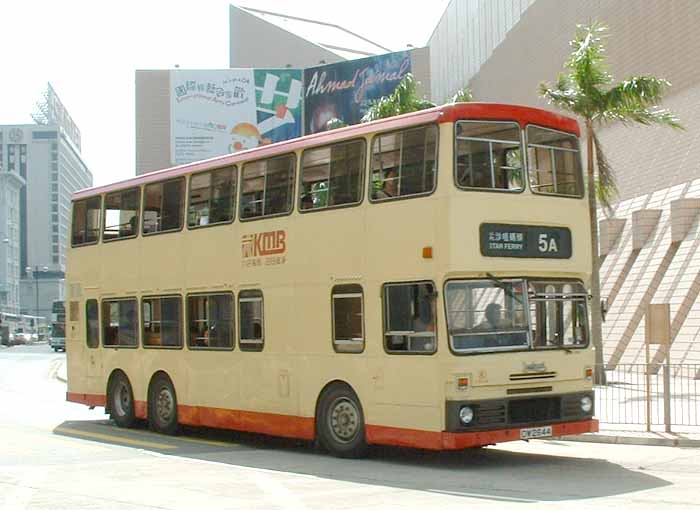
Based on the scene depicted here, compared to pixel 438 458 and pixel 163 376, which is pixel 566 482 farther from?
pixel 163 376

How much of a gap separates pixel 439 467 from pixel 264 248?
4.31m

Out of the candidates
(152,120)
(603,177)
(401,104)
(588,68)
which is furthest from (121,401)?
(152,120)

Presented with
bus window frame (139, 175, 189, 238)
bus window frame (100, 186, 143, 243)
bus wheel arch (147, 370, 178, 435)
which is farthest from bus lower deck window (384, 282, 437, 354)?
bus window frame (100, 186, 143, 243)

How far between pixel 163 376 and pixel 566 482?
28.6 feet

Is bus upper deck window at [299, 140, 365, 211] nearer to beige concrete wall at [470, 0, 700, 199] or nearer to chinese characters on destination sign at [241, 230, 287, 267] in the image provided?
chinese characters on destination sign at [241, 230, 287, 267]

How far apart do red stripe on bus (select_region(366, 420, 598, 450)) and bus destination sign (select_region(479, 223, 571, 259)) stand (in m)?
2.13

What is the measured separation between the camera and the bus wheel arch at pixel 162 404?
1878 cm

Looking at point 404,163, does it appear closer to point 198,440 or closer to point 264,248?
point 264,248

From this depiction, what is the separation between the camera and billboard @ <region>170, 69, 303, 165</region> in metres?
67.6

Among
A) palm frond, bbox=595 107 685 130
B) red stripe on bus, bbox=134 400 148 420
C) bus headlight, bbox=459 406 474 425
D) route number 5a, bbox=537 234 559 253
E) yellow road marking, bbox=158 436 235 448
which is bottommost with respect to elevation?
yellow road marking, bbox=158 436 235 448

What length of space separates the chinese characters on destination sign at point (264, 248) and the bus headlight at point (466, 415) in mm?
3927

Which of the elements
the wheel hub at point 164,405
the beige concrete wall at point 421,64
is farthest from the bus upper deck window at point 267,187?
the beige concrete wall at point 421,64

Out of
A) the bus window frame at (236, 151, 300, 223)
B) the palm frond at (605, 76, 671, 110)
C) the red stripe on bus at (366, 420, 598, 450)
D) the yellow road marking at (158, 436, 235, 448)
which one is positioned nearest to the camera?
the red stripe on bus at (366, 420, 598, 450)

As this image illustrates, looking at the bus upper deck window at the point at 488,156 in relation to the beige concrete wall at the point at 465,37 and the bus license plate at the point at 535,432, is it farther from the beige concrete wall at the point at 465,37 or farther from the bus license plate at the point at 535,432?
the beige concrete wall at the point at 465,37
